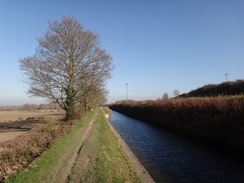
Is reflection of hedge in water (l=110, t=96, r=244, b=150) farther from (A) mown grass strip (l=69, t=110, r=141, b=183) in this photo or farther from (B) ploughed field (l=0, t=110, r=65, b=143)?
(B) ploughed field (l=0, t=110, r=65, b=143)

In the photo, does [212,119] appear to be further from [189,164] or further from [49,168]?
[49,168]

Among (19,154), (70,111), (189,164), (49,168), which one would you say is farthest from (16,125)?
(189,164)

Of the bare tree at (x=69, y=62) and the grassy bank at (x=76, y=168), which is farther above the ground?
the bare tree at (x=69, y=62)

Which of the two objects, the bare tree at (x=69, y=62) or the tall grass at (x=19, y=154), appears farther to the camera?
the bare tree at (x=69, y=62)

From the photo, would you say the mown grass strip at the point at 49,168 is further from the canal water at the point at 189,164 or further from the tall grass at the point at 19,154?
the canal water at the point at 189,164

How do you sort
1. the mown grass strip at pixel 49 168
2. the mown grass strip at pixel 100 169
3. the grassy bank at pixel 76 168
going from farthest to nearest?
the mown grass strip at pixel 100 169 < the grassy bank at pixel 76 168 < the mown grass strip at pixel 49 168

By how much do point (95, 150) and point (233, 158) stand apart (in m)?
6.97

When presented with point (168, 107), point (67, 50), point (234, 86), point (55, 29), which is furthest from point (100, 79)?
point (234, 86)

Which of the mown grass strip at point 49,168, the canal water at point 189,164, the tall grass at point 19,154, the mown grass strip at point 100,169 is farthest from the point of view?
the canal water at point 189,164

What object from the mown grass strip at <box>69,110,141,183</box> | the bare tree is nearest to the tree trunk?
the bare tree

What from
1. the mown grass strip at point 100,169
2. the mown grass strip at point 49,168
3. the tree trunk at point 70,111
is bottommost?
the mown grass strip at point 100,169

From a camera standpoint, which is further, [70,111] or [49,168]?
[70,111]

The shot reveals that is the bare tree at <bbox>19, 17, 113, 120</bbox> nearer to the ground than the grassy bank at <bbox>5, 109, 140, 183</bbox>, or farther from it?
farther from it

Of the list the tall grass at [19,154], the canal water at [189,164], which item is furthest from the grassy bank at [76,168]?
the canal water at [189,164]
